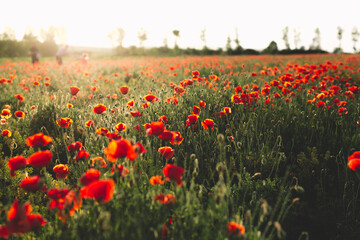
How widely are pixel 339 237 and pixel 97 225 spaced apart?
1651mm

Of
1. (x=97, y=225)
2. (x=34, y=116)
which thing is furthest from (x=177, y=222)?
(x=34, y=116)

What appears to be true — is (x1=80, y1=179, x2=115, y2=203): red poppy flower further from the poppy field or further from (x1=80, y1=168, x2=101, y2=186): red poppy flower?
(x1=80, y1=168, x2=101, y2=186): red poppy flower

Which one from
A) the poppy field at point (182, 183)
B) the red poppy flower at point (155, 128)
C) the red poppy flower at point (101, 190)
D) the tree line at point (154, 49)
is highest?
the tree line at point (154, 49)

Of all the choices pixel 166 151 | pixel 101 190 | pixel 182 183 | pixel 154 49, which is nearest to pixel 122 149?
pixel 101 190

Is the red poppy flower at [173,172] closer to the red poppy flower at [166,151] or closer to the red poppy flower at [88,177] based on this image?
the red poppy flower at [88,177]

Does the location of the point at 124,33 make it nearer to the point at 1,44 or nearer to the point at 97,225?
the point at 1,44

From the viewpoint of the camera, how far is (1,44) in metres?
38.9

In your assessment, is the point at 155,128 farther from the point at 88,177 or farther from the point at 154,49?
the point at 154,49

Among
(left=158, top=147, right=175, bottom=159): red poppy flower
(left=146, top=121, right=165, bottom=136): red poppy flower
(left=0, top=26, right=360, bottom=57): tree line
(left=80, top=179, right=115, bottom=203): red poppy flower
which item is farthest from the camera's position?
(left=0, top=26, right=360, bottom=57): tree line

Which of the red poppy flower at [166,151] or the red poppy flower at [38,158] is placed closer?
the red poppy flower at [38,158]

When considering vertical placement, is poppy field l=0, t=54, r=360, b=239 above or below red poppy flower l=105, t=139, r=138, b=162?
below

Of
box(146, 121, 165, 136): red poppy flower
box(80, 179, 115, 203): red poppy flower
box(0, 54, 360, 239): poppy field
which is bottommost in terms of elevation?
box(0, 54, 360, 239): poppy field

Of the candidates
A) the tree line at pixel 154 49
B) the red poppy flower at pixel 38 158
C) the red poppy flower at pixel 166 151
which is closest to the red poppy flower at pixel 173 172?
the red poppy flower at pixel 166 151

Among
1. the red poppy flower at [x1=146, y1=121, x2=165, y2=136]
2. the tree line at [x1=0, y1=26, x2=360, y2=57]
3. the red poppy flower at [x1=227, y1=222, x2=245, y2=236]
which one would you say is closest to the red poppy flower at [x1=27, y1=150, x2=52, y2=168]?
the red poppy flower at [x1=146, y1=121, x2=165, y2=136]
